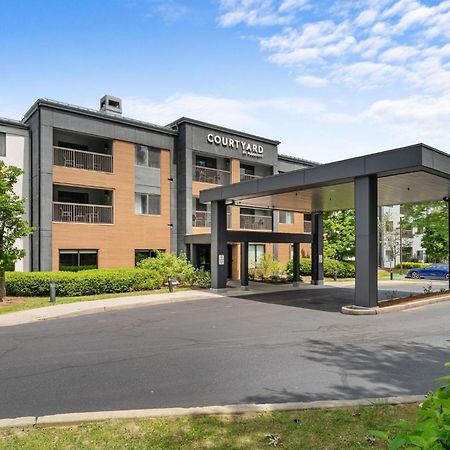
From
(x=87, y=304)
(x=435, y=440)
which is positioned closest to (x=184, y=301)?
(x=87, y=304)

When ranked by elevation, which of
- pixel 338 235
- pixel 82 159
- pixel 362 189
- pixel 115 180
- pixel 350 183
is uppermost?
pixel 82 159

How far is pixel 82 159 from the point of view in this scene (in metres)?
24.8

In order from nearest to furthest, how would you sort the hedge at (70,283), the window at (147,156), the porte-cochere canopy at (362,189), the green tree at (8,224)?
the porte-cochere canopy at (362,189)
the green tree at (8,224)
the hedge at (70,283)
the window at (147,156)

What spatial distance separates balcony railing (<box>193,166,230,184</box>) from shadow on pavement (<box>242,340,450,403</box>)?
69.1 feet

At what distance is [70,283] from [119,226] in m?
6.98

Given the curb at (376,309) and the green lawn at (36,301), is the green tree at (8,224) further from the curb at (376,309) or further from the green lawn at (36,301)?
the curb at (376,309)

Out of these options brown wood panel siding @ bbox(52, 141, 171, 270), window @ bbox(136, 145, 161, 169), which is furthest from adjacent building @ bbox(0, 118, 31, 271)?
window @ bbox(136, 145, 161, 169)

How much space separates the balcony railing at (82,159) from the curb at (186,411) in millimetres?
20424

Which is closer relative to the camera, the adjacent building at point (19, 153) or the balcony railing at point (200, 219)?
the adjacent building at point (19, 153)

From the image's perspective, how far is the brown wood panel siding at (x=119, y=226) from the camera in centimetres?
2345

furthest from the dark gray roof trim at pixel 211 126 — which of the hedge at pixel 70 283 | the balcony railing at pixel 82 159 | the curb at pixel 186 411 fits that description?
the curb at pixel 186 411

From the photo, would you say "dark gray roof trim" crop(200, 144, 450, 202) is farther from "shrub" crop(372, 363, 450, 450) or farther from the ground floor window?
"shrub" crop(372, 363, 450, 450)

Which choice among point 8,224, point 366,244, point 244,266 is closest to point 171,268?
point 244,266

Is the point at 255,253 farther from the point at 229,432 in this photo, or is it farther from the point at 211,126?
the point at 229,432
